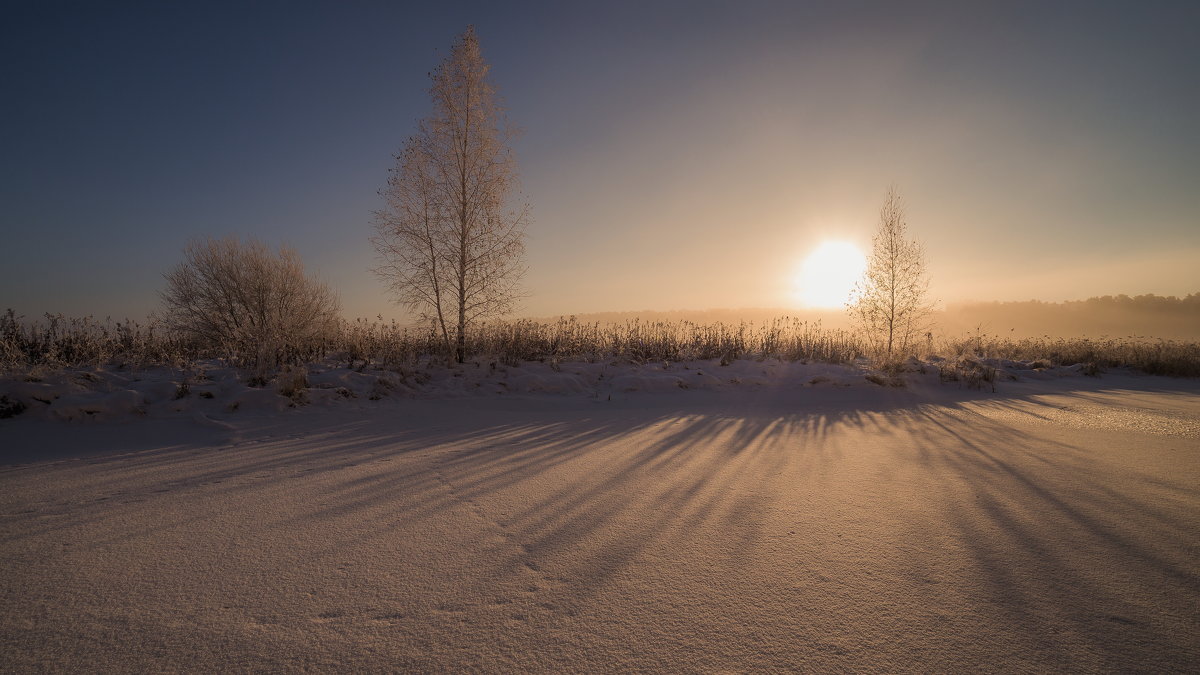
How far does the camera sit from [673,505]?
115 inches

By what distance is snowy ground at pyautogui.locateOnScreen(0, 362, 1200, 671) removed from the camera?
5.32 feet

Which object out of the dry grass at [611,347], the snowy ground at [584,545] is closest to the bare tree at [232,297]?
the dry grass at [611,347]

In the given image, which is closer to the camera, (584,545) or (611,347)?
(584,545)

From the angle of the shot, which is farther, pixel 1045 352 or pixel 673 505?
pixel 1045 352

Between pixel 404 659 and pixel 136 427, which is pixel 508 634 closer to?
pixel 404 659

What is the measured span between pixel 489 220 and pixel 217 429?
6.23 m

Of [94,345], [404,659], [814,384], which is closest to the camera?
[404,659]

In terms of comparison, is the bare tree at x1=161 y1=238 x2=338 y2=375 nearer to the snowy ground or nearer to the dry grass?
the dry grass

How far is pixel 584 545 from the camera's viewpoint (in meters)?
2.37

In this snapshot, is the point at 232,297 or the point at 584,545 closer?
the point at 584,545

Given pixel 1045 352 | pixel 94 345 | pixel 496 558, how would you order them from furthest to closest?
pixel 1045 352, pixel 94 345, pixel 496 558

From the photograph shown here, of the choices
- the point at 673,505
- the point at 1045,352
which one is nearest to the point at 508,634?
the point at 673,505

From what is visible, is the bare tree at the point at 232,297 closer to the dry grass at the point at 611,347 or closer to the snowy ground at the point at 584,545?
the dry grass at the point at 611,347

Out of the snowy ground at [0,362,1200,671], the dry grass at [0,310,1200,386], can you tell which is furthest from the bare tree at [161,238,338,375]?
the snowy ground at [0,362,1200,671]
